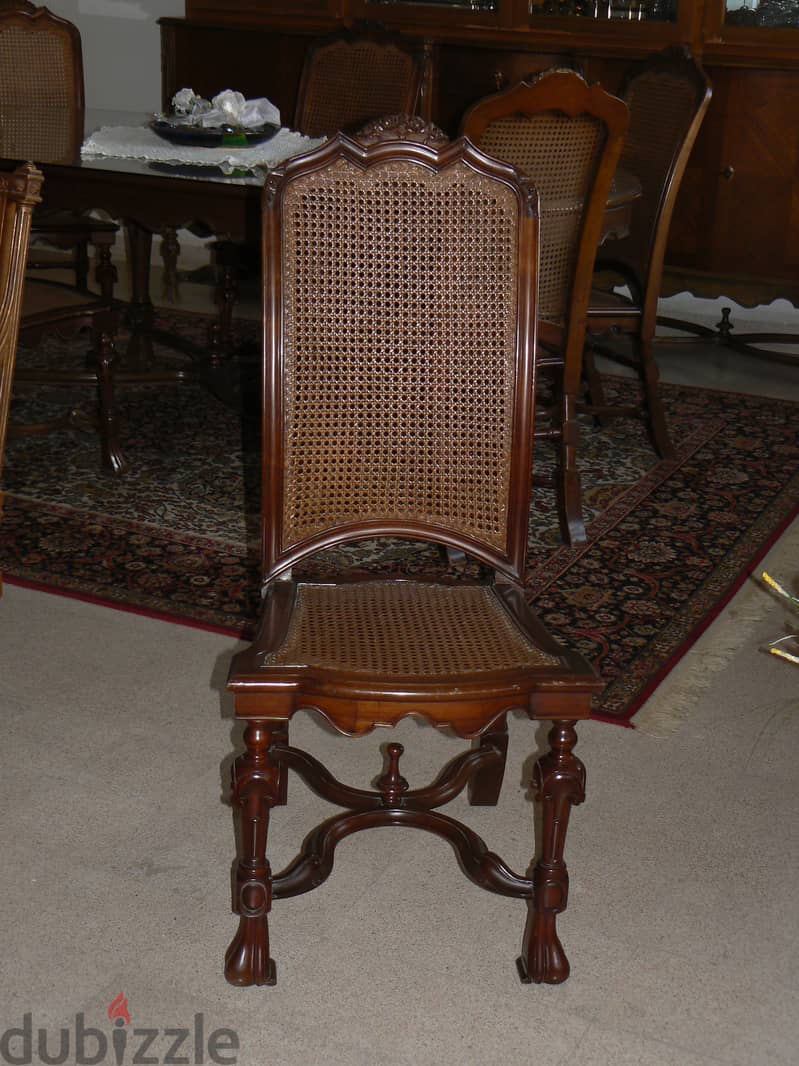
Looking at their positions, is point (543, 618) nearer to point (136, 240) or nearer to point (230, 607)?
point (230, 607)

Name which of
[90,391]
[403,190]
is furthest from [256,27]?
[403,190]

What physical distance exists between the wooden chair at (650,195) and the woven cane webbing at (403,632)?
183 centimetres

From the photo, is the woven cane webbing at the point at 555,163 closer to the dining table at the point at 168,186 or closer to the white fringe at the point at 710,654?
the dining table at the point at 168,186

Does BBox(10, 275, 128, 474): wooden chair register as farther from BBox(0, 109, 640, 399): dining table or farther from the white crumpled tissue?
the white crumpled tissue

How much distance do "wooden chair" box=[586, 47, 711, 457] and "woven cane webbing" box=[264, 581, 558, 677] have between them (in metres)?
1.83

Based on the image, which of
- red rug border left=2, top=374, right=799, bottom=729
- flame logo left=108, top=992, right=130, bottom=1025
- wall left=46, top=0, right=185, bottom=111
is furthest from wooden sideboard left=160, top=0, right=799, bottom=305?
flame logo left=108, top=992, right=130, bottom=1025

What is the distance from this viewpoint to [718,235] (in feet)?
15.9

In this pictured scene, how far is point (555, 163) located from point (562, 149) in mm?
34

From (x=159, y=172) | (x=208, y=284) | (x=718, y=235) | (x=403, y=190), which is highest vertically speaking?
(x=403, y=190)

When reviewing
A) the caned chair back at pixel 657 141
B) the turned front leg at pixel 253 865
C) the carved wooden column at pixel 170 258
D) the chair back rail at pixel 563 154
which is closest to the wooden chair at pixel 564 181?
the chair back rail at pixel 563 154

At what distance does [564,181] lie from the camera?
3.05 m

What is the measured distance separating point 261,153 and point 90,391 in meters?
1.14

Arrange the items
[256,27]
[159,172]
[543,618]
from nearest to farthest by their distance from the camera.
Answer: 1. [543,618]
2. [159,172]
3. [256,27]

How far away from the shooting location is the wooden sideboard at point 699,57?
4.68 metres
